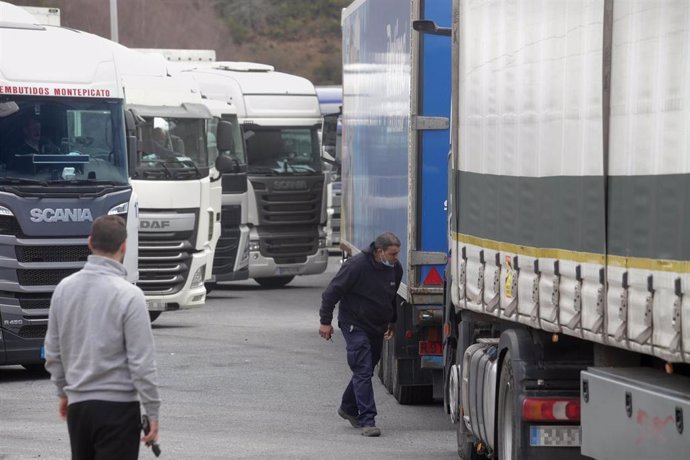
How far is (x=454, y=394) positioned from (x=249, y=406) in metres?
3.36

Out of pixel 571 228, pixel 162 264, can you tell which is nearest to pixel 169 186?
pixel 162 264

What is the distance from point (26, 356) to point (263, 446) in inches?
174

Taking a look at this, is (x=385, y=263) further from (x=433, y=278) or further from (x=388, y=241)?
(x=433, y=278)

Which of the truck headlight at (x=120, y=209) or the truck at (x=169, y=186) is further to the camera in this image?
the truck at (x=169, y=186)

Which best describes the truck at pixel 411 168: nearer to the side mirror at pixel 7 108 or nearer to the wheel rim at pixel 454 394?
the wheel rim at pixel 454 394

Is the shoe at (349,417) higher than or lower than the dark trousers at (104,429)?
lower

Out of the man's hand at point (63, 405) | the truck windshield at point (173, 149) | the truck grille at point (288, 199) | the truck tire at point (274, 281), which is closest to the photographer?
the man's hand at point (63, 405)

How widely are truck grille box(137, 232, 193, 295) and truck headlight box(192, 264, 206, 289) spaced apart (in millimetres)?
240

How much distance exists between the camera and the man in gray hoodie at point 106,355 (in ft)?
23.9

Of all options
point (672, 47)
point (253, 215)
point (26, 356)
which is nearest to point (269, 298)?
point (253, 215)

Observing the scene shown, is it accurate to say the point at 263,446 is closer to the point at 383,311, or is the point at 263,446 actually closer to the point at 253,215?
the point at 383,311

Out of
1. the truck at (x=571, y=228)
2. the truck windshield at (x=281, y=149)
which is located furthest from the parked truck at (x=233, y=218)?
the truck at (x=571, y=228)

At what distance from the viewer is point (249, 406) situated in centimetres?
1459

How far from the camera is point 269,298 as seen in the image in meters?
27.3
